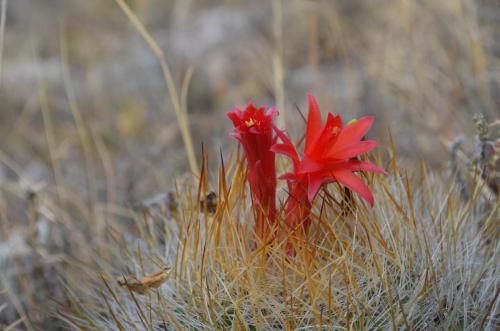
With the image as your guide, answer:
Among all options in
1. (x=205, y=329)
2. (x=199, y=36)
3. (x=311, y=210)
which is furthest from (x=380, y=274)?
(x=199, y=36)

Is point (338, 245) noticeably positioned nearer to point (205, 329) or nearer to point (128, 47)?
point (205, 329)

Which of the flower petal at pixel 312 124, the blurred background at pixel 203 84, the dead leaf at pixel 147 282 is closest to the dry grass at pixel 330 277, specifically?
the dead leaf at pixel 147 282

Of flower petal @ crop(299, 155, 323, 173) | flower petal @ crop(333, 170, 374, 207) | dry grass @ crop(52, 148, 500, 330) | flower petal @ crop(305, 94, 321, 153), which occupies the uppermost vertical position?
flower petal @ crop(305, 94, 321, 153)

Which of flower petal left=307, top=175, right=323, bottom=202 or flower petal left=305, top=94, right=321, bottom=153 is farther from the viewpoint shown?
flower petal left=305, top=94, right=321, bottom=153

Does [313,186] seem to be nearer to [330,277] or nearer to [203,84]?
[330,277]

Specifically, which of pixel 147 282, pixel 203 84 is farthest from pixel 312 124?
pixel 203 84

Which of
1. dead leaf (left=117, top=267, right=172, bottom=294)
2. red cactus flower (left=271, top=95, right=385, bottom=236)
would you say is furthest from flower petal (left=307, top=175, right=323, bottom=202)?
dead leaf (left=117, top=267, right=172, bottom=294)

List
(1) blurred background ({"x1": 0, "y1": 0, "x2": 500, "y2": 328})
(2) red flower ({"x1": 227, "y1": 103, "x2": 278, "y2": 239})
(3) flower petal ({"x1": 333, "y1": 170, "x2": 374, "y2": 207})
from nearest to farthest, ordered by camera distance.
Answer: (3) flower petal ({"x1": 333, "y1": 170, "x2": 374, "y2": 207}) → (2) red flower ({"x1": 227, "y1": 103, "x2": 278, "y2": 239}) → (1) blurred background ({"x1": 0, "y1": 0, "x2": 500, "y2": 328})

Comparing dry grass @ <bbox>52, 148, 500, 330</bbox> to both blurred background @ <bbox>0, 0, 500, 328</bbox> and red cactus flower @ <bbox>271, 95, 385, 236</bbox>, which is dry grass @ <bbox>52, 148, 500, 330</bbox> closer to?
red cactus flower @ <bbox>271, 95, 385, 236</bbox>
